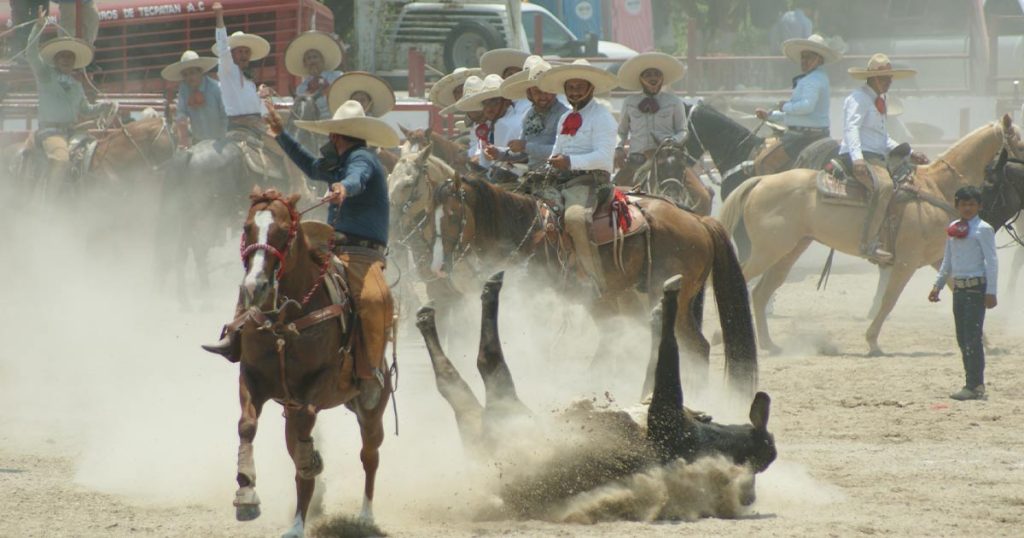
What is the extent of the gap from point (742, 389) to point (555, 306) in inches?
97.5

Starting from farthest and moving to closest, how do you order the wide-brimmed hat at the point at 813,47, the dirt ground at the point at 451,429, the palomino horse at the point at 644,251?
the wide-brimmed hat at the point at 813,47, the palomino horse at the point at 644,251, the dirt ground at the point at 451,429

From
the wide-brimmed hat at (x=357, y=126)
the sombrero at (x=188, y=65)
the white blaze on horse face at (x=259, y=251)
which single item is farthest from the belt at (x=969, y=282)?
the sombrero at (x=188, y=65)

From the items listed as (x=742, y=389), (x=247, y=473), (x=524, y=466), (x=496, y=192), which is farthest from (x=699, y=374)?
(x=247, y=473)

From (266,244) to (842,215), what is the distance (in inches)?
358

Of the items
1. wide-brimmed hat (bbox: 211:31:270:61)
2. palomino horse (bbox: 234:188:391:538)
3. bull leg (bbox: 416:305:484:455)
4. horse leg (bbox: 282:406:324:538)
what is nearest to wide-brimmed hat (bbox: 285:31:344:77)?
wide-brimmed hat (bbox: 211:31:270:61)

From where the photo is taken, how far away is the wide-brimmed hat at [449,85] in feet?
50.5

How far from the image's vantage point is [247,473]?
6.41 m

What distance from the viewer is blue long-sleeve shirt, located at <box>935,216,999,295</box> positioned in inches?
435

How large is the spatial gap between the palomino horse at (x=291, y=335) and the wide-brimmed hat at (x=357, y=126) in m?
0.70

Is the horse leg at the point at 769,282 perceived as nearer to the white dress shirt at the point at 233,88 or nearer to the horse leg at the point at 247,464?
the white dress shirt at the point at 233,88

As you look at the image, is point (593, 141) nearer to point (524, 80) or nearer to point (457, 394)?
point (524, 80)

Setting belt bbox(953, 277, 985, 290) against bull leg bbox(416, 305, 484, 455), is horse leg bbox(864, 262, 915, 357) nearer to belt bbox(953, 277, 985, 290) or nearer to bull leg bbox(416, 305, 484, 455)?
belt bbox(953, 277, 985, 290)

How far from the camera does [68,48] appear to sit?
16906 mm

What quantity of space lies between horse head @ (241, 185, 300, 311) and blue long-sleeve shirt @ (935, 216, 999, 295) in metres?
6.19
